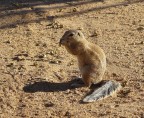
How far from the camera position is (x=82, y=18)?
10773 millimetres

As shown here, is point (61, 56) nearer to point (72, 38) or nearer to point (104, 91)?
point (72, 38)

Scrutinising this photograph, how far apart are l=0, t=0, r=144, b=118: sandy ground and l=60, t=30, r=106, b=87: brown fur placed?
227mm

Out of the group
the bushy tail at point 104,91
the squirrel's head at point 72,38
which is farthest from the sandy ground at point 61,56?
the squirrel's head at point 72,38

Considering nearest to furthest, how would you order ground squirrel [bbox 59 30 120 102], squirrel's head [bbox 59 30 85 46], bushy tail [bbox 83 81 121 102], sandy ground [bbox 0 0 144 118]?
sandy ground [bbox 0 0 144 118] → bushy tail [bbox 83 81 121 102] → ground squirrel [bbox 59 30 120 102] → squirrel's head [bbox 59 30 85 46]

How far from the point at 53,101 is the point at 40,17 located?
13.9 ft

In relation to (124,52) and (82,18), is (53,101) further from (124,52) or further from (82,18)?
(82,18)

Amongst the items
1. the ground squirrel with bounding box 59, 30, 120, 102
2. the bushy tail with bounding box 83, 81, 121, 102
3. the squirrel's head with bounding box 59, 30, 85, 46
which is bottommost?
the bushy tail with bounding box 83, 81, 121, 102

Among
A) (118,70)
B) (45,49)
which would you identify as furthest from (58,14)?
(118,70)

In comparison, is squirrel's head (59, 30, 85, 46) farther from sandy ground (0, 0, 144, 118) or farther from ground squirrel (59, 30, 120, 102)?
sandy ground (0, 0, 144, 118)

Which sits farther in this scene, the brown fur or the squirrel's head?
the squirrel's head

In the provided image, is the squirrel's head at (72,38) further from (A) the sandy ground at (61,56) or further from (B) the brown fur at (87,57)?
(A) the sandy ground at (61,56)

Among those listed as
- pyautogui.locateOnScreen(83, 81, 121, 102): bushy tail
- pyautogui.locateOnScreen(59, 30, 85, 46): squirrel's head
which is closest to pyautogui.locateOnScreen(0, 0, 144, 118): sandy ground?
pyautogui.locateOnScreen(83, 81, 121, 102): bushy tail

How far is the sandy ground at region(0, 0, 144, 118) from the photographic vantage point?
6660mm

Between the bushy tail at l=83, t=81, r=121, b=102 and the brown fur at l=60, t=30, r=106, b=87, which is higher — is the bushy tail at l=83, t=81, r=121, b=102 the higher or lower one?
the lower one
